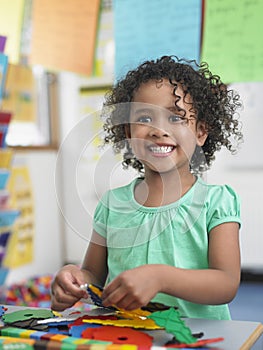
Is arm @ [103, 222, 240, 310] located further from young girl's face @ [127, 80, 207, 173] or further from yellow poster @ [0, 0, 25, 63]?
yellow poster @ [0, 0, 25, 63]

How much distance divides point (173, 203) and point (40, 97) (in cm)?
232

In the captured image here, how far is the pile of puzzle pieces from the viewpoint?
614 millimetres

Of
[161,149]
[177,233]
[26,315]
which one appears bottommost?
[26,315]

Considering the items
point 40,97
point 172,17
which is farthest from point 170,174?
point 40,97

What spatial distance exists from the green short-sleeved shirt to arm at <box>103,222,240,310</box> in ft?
0.09

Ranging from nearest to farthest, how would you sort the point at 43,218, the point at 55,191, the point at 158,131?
the point at 158,131, the point at 55,191, the point at 43,218

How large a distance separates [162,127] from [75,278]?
26 centimetres

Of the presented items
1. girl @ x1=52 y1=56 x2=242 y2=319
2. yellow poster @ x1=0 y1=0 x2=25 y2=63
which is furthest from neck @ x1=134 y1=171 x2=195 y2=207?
yellow poster @ x1=0 y1=0 x2=25 y2=63

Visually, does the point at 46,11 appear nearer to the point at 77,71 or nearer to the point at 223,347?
the point at 77,71

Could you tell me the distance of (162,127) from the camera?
0.86 meters

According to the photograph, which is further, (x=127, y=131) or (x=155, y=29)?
(x=155, y=29)

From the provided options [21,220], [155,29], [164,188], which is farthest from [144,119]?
[21,220]

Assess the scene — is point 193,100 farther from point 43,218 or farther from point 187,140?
point 43,218

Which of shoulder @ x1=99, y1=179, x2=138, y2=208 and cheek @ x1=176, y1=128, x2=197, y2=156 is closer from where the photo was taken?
cheek @ x1=176, y1=128, x2=197, y2=156
